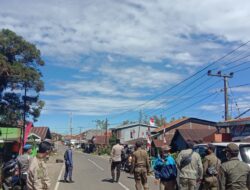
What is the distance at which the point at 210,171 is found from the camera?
10.5 m

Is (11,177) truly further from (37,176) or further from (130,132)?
(130,132)

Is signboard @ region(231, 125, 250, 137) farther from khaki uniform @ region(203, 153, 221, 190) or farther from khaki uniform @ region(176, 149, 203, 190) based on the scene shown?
khaki uniform @ region(176, 149, 203, 190)

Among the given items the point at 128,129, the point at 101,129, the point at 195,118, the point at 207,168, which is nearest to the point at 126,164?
the point at 207,168

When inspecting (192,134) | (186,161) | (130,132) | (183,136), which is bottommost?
(186,161)

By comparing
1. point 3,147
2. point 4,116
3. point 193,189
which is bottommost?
point 193,189

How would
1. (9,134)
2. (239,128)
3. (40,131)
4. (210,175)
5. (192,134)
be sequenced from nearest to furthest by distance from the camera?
(210,175) < (239,128) < (9,134) < (192,134) < (40,131)

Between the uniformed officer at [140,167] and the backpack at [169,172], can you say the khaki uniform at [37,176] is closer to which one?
the backpack at [169,172]

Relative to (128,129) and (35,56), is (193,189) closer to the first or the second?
(35,56)

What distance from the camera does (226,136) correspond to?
32.1 metres

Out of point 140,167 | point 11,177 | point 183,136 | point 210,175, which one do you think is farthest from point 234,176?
point 183,136

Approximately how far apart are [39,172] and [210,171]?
486 cm

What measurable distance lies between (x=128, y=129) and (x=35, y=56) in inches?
1969

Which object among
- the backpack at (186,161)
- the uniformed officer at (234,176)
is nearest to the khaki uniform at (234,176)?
the uniformed officer at (234,176)

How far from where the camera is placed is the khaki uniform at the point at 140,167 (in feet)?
43.5
